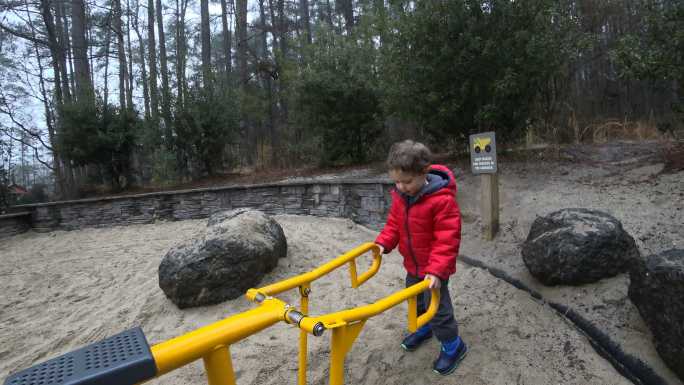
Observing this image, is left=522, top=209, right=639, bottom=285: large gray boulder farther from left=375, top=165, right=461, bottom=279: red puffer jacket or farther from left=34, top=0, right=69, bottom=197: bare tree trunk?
left=34, top=0, right=69, bottom=197: bare tree trunk

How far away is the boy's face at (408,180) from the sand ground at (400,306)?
1070 millimetres

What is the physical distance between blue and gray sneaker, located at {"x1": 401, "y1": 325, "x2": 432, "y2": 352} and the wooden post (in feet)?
5.79

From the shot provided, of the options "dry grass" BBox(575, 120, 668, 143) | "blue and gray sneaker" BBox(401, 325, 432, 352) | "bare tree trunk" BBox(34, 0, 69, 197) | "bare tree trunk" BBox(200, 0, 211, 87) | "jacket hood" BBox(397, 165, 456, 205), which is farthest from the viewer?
"bare tree trunk" BBox(200, 0, 211, 87)

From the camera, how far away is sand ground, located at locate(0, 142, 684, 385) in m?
2.30

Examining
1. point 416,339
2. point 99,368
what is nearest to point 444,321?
point 416,339

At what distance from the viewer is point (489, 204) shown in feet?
13.1

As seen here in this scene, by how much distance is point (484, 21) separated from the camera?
18.2 feet

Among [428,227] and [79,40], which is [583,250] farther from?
[79,40]

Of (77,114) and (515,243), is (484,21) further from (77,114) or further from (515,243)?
(77,114)

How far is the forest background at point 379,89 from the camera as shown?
5504 mm

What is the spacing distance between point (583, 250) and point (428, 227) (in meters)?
1.30

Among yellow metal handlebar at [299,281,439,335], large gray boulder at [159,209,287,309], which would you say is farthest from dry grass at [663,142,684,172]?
large gray boulder at [159,209,287,309]

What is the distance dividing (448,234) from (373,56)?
7622mm

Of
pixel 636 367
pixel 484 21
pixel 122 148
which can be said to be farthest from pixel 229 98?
pixel 636 367
